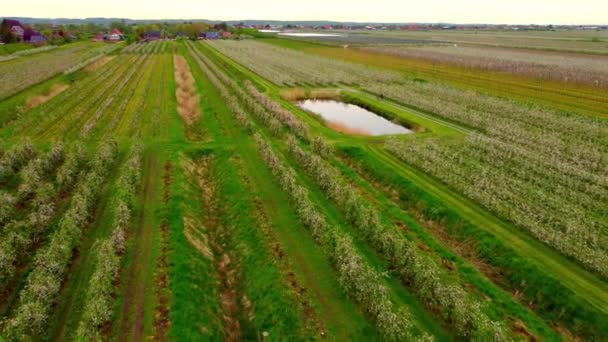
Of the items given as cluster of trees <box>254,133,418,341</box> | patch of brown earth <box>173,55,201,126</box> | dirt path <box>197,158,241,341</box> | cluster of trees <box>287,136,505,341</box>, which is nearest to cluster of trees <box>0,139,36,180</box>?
dirt path <box>197,158,241,341</box>

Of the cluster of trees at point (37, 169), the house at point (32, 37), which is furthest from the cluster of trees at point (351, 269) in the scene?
the house at point (32, 37)

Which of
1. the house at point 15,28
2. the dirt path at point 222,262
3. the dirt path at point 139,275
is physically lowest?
the dirt path at point 222,262

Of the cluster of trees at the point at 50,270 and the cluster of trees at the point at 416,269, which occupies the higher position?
the cluster of trees at the point at 50,270

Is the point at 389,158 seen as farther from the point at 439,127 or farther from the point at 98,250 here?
the point at 98,250

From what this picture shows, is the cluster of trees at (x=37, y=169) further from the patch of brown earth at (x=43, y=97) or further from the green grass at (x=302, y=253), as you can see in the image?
the patch of brown earth at (x=43, y=97)

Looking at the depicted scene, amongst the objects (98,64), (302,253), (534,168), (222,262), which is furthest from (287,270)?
(98,64)

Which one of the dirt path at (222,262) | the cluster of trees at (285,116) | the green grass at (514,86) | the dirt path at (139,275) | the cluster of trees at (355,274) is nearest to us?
the cluster of trees at (355,274)
